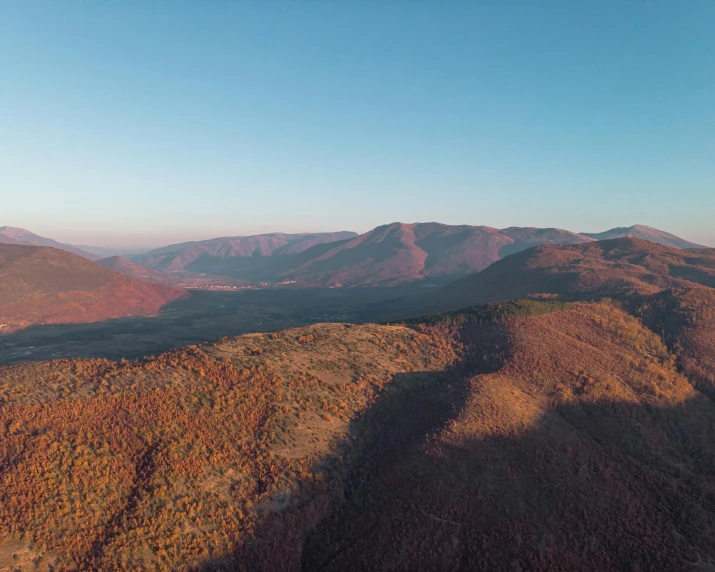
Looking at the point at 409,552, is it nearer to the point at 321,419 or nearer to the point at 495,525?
the point at 495,525

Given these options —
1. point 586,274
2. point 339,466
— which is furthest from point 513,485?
point 586,274

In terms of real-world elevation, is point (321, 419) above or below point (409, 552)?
above

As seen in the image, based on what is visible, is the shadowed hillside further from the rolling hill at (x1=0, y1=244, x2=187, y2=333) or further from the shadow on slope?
the rolling hill at (x1=0, y1=244, x2=187, y2=333)

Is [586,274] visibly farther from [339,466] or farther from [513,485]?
[339,466]

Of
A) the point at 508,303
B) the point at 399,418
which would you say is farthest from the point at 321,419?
the point at 508,303

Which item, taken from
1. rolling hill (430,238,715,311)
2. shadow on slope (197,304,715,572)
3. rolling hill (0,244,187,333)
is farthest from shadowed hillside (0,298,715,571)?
rolling hill (0,244,187,333)

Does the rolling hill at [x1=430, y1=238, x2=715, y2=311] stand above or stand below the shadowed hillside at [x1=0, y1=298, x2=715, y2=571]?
above

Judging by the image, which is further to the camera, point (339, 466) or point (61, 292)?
point (61, 292)

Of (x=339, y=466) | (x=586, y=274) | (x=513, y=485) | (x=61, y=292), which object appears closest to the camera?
(x=513, y=485)

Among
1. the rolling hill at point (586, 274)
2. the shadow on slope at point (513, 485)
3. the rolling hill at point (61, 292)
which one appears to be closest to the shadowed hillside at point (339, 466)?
the shadow on slope at point (513, 485)
